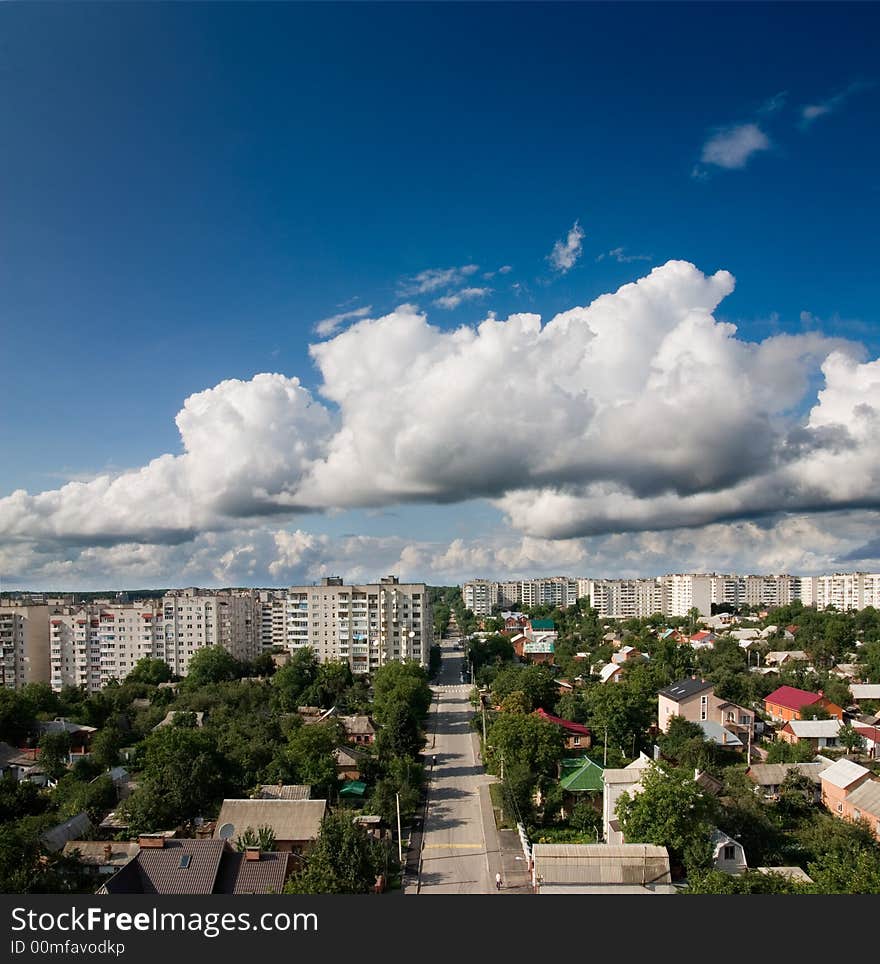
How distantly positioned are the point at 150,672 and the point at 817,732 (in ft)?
76.7

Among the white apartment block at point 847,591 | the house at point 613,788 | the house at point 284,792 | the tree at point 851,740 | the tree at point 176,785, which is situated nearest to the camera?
the house at point 613,788

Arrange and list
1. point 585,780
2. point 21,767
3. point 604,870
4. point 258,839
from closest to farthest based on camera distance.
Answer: point 604,870, point 258,839, point 585,780, point 21,767

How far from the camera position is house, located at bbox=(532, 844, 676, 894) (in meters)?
8.60

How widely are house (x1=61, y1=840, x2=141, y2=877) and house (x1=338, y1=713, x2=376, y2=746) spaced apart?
7724mm

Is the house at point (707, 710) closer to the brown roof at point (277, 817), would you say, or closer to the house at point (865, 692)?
the house at point (865, 692)

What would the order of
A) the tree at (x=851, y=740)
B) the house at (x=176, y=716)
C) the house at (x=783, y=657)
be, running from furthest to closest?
the house at (x=783, y=657)
the house at (x=176, y=716)
the tree at (x=851, y=740)

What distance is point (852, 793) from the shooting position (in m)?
12.6

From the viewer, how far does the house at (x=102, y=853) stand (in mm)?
9742

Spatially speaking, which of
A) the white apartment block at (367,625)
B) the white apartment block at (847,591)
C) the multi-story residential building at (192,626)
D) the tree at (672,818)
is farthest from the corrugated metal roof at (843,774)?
the white apartment block at (847,591)

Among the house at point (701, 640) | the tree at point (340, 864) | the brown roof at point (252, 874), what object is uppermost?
the tree at point (340, 864)

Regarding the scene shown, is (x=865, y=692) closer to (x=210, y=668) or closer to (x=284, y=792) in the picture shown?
(x=284, y=792)

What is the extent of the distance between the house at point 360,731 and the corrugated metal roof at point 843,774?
10.4 m

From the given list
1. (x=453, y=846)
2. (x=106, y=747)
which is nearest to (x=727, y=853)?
(x=453, y=846)

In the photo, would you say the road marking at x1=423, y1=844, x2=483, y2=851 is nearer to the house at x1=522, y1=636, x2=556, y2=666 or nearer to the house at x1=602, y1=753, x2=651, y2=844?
the house at x1=602, y1=753, x2=651, y2=844
